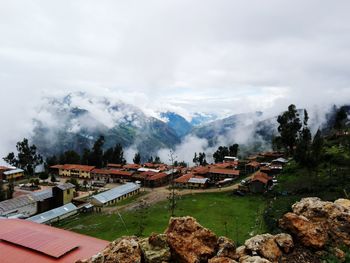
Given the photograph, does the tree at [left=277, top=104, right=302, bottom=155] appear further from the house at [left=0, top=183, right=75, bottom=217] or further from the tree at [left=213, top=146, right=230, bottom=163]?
the house at [left=0, top=183, right=75, bottom=217]

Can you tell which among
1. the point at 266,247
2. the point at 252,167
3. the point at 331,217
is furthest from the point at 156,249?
the point at 252,167

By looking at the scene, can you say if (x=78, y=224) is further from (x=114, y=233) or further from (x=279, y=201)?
(x=279, y=201)

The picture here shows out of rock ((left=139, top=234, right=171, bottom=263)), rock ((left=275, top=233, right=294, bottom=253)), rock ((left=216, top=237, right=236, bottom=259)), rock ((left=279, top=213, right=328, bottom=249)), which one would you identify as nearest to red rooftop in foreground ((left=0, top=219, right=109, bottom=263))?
rock ((left=139, top=234, right=171, bottom=263))

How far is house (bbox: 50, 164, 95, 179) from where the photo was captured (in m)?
119

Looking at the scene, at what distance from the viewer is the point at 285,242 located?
1588cm

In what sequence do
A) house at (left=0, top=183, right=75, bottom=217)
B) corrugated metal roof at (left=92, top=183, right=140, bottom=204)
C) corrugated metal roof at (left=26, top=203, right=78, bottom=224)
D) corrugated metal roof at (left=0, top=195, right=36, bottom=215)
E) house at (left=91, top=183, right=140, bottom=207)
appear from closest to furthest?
corrugated metal roof at (left=26, top=203, right=78, bottom=224)
corrugated metal roof at (left=0, top=195, right=36, bottom=215)
house at (left=0, top=183, right=75, bottom=217)
house at (left=91, top=183, right=140, bottom=207)
corrugated metal roof at (left=92, top=183, right=140, bottom=204)

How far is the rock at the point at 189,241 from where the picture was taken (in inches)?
613

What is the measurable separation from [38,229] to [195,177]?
70.9 metres

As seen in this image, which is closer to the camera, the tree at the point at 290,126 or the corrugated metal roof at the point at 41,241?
the corrugated metal roof at the point at 41,241

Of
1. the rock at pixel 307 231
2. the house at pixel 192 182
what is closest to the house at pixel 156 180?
the house at pixel 192 182

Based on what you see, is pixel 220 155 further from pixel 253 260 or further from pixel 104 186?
pixel 253 260

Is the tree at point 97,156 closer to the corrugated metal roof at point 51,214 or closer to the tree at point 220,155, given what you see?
the tree at point 220,155

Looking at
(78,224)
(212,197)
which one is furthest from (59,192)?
(212,197)

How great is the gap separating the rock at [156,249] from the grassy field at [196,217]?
3207cm
